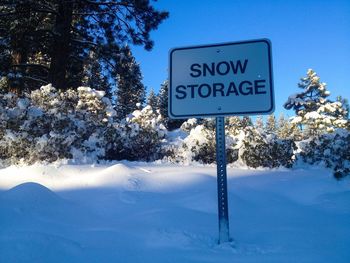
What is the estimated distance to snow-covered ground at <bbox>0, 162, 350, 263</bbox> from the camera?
8.57 ft

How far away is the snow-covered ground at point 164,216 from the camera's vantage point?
8.57 ft

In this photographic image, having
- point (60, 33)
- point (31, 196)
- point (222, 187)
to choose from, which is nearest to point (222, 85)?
point (222, 187)

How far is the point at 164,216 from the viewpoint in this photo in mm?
3629

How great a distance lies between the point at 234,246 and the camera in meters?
Result: 2.80

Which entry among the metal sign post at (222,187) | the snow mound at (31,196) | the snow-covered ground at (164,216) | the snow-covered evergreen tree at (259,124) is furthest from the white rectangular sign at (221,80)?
the snow-covered evergreen tree at (259,124)

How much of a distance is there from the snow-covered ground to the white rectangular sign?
1.08 metres

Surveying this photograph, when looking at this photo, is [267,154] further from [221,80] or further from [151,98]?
[151,98]

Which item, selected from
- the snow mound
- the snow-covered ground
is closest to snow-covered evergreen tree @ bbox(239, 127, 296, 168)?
the snow-covered ground

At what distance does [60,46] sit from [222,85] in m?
9.22

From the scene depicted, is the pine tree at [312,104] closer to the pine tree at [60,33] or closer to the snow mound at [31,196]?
the pine tree at [60,33]

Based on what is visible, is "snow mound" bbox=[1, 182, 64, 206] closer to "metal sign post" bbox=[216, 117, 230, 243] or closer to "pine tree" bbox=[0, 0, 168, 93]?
"metal sign post" bbox=[216, 117, 230, 243]

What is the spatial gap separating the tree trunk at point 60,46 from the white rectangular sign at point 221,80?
28.2ft

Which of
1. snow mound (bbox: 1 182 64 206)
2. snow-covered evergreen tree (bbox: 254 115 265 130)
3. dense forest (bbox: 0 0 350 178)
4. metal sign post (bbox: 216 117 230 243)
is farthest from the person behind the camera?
snow-covered evergreen tree (bbox: 254 115 265 130)

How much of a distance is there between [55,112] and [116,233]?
5354 millimetres
